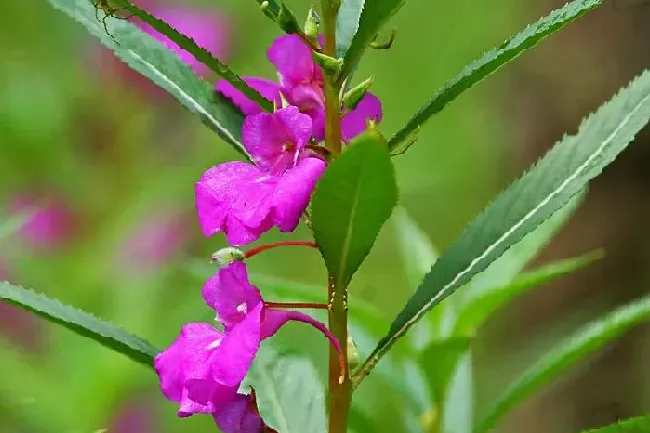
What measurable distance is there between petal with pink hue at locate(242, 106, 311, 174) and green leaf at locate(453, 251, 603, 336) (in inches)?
18.2

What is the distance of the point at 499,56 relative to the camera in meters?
0.83

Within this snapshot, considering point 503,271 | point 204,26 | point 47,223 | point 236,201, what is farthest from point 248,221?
point 204,26

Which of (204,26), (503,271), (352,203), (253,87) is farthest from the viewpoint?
(204,26)

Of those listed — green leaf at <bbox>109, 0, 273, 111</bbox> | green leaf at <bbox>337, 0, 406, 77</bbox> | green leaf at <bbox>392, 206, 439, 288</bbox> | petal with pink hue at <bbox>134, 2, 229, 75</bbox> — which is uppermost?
petal with pink hue at <bbox>134, 2, 229, 75</bbox>

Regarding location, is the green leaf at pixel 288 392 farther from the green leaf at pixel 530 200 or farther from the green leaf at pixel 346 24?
the green leaf at pixel 346 24

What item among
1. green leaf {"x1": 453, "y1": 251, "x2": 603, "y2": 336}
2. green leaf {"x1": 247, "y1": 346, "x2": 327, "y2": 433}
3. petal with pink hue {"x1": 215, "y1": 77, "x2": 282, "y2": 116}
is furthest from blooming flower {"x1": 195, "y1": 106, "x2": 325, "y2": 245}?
green leaf {"x1": 453, "y1": 251, "x2": 603, "y2": 336}

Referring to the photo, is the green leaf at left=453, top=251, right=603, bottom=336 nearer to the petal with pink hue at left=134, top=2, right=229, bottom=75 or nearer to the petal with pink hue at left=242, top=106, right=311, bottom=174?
the petal with pink hue at left=242, top=106, right=311, bottom=174

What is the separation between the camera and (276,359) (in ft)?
3.40

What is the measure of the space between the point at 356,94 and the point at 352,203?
0.47ft

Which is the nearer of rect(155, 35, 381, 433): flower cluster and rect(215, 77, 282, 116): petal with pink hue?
rect(155, 35, 381, 433): flower cluster

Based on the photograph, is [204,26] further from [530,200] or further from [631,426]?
[631,426]

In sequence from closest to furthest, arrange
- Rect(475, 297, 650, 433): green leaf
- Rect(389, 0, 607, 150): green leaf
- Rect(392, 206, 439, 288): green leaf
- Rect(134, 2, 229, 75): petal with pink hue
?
Rect(389, 0, 607, 150): green leaf → Rect(475, 297, 650, 433): green leaf → Rect(392, 206, 439, 288): green leaf → Rect(134, 2, 229, 75): petal with pink hue

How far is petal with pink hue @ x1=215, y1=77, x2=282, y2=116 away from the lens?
0.97 metres

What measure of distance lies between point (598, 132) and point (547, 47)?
1.64m
